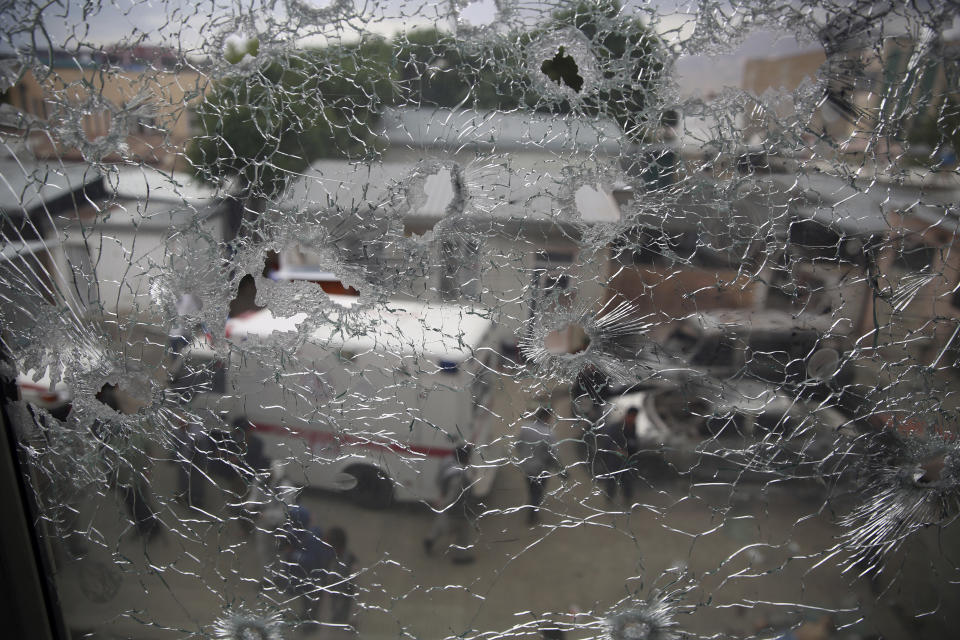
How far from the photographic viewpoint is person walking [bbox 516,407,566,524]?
679 millimetres

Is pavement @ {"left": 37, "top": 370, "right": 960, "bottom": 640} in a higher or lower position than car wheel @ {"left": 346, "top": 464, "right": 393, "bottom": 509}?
lower

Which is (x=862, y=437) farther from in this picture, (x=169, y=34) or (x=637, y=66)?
(x=169, y=34)

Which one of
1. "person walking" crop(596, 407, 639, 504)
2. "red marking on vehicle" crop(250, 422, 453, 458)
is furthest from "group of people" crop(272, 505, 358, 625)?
"person walking" crop(596, 407, 639, 504)

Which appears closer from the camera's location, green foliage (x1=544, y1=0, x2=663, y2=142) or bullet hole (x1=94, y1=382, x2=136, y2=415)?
green foliage (x1=544, y1=0, x2=663, y2=142)

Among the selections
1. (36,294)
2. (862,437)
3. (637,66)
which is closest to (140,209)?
(36,294)

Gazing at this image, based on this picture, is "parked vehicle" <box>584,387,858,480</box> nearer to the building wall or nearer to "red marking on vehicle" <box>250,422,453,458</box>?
"red marking on vehicle" <box>250,422,453,458</box>

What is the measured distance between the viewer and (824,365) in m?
0.65

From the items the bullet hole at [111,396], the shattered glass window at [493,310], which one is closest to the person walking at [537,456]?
the shattered glass window at [493,310]

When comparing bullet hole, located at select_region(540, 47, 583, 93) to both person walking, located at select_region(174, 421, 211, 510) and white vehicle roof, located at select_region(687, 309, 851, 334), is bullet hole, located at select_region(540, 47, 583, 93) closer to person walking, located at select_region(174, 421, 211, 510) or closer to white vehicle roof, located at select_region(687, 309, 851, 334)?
white vehicle roof, located at select_region(687, 309, 851, 334)

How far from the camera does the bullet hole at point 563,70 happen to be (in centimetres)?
61

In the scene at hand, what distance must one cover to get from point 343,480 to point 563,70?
574 mm

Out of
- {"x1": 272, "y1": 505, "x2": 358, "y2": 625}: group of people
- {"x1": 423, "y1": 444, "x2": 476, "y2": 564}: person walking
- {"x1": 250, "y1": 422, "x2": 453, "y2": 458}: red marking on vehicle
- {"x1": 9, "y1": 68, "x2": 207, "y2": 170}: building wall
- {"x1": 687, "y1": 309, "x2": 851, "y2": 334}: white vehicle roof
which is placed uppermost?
{"x1": 9, "y1": 68, "x2": 207, "y2": 170}: building wall

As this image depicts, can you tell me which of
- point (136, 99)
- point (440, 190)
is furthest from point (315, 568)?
point (136, 99)

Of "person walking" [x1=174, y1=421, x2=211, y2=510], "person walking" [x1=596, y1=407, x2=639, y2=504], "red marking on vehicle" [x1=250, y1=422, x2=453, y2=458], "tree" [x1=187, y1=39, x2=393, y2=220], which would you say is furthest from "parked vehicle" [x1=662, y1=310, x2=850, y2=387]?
"person walking" [x1=174, y1=421, x2=211, y2=510]
